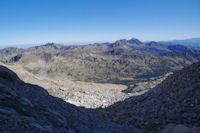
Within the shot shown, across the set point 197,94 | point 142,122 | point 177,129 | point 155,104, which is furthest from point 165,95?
point 177,129

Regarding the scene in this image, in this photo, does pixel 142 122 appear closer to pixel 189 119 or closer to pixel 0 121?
pixel 189 119

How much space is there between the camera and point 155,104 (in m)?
12.0

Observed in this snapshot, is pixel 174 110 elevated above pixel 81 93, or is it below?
above

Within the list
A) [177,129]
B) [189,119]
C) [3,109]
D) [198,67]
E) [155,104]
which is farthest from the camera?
[198,67]

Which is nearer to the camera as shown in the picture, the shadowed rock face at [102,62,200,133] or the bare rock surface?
the shadowed rock face at [102,62,200,133]

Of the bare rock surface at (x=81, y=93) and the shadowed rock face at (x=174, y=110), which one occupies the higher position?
the shadowed rock face at (x=174, y=110)

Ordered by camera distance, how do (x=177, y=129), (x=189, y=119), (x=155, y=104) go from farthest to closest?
(x=155, y=104)
(x=189, y=119)
(x=177, y=129)

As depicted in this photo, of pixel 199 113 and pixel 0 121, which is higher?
pixel 0 121

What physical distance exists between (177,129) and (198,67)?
8.42 metres

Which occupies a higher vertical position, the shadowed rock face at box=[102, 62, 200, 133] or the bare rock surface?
the shadowed rock face at box=[102, 62, 200, 133]

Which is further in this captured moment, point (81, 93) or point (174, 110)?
point (81, 93)

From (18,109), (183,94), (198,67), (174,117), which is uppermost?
(198,67)

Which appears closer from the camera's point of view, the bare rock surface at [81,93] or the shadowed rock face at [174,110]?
the shadowed rock face at [174,110]

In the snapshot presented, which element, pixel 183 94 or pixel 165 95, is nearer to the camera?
pixel 183 94
